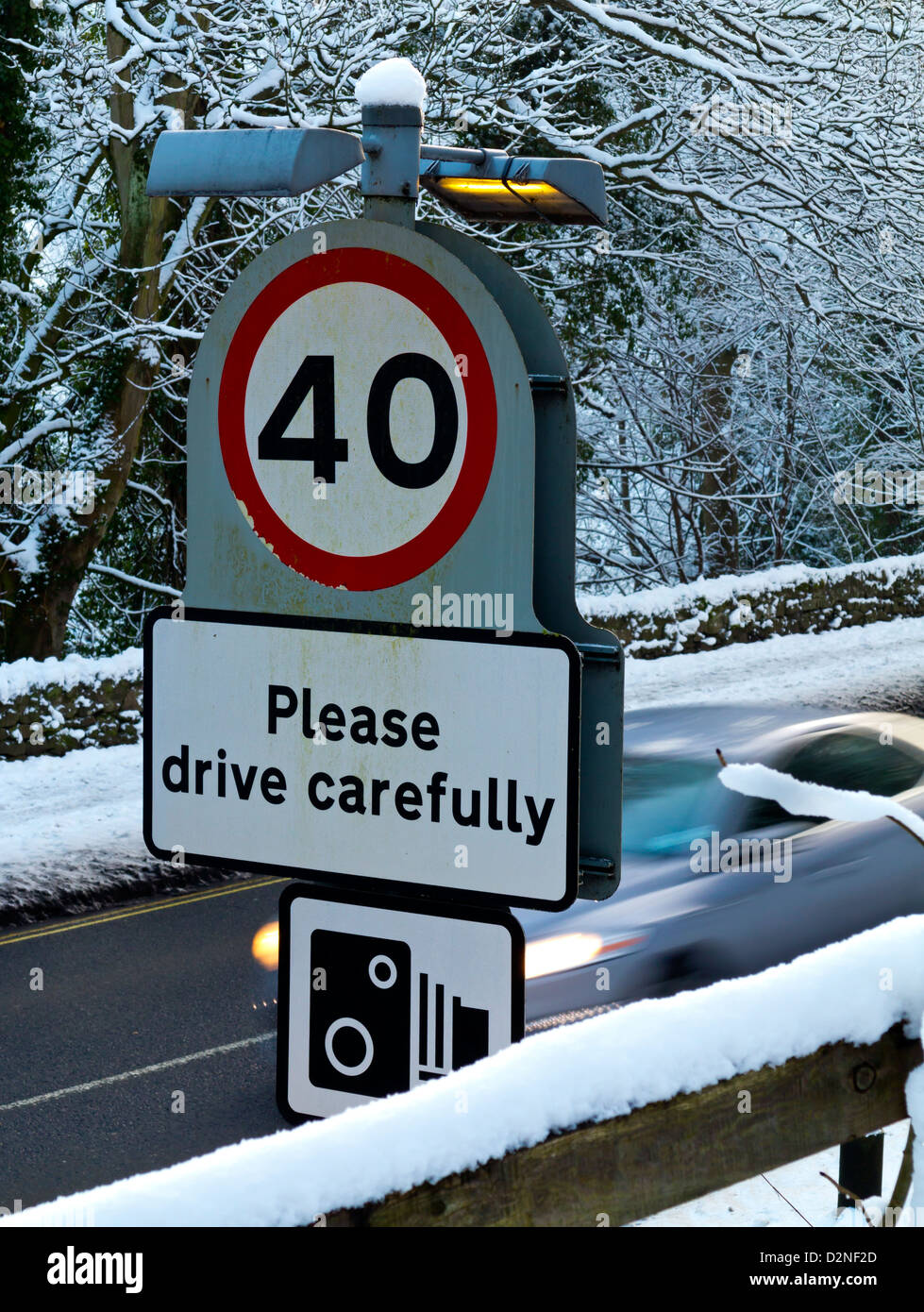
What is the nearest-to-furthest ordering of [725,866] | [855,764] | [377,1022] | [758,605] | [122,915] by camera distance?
1. [377,1022]
2. [725,866]
3. [855,764]
4. [122,915]
5. [758,605]

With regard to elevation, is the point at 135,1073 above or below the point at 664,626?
below

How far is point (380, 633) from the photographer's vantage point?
210cm

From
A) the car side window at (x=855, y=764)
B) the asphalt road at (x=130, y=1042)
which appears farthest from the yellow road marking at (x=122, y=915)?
the car side window at (x=855, y=764)

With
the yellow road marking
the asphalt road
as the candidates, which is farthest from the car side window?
the yellow road marking

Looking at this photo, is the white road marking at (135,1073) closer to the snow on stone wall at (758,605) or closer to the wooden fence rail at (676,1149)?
the wooden fence rail at (676,1149)

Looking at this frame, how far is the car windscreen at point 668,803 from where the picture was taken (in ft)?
24.3

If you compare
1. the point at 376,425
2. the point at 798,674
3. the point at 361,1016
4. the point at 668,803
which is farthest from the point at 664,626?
the point at 376,425

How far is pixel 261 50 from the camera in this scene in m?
13.2

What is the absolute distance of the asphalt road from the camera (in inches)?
251

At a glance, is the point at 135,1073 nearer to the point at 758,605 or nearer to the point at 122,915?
the point at 122,915

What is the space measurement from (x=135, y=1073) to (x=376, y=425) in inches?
228

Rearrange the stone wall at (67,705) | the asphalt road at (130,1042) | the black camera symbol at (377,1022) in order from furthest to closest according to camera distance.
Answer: the stone wall at (67,705)
the asphalt road at (130,1042)
the black camera symbol at (377,1022)

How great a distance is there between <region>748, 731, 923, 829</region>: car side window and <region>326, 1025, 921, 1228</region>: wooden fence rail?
5.78 meters
